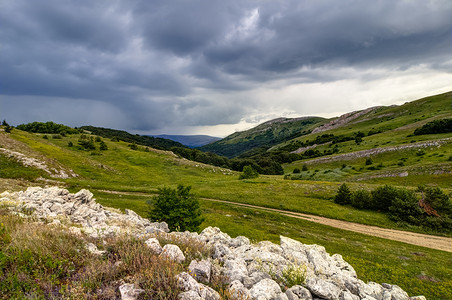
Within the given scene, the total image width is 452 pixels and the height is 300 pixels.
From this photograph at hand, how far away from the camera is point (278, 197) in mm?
43188

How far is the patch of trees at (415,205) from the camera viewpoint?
3006cm

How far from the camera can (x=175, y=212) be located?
19984 millimetres

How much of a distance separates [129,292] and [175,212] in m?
14.1

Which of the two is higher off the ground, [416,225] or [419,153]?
[419,153]

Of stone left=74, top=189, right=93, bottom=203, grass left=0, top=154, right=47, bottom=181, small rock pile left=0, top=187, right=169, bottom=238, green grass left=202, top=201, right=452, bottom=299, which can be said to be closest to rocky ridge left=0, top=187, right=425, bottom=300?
small rock pile left=0, top=187, right=169, bottom=238

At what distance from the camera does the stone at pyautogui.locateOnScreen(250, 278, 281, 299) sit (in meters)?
7.30

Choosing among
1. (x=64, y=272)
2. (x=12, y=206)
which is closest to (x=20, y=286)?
(x=64, y=272)

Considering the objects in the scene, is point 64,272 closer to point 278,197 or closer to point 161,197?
point 161,197

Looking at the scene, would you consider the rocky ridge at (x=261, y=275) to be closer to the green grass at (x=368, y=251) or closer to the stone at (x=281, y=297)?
the stone at (x=281, y=297)

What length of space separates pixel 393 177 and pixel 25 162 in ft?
307

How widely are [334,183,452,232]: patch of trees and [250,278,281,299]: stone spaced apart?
35.8m

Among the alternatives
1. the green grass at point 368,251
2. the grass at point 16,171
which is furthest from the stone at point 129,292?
the grass at point 16,171

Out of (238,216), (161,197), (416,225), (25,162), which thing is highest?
(25,162)

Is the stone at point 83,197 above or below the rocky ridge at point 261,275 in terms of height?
above
